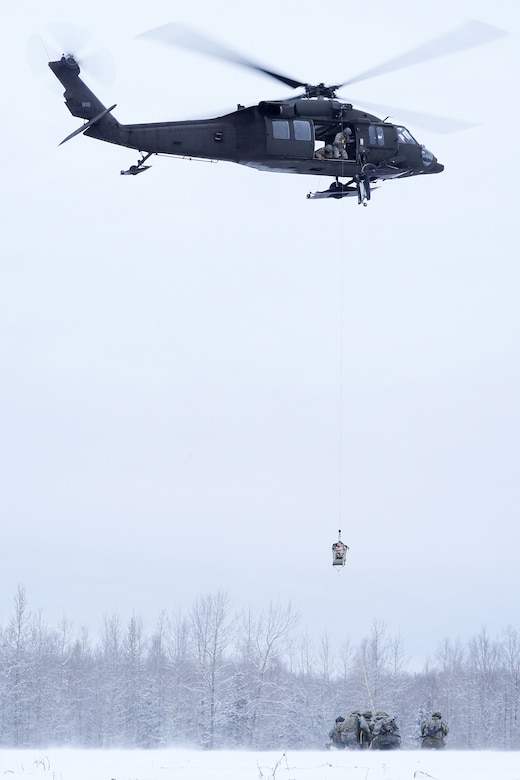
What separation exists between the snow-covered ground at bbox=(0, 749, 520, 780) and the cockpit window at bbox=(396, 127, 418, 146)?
1508 cm

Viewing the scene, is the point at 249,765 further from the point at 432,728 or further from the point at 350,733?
the point at 432,728

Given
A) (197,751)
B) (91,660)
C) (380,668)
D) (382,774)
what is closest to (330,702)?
(380,668)

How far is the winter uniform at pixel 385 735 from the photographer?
86.4 ft

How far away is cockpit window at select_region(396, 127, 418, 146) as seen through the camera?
2987 centimetres

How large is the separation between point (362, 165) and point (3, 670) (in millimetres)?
29944

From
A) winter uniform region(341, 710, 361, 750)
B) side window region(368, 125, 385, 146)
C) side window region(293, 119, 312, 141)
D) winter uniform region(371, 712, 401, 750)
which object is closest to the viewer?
winter uniform region(371, 712, 401, 750)

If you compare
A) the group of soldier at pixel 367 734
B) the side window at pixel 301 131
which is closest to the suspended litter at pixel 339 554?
the group of soldier at pixel 367 734

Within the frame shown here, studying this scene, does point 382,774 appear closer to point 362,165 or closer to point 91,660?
point 362,165

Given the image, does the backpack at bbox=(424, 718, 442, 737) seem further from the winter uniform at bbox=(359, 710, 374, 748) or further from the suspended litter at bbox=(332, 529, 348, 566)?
the suspended litter at bbox=(332, 529, 348, 566)

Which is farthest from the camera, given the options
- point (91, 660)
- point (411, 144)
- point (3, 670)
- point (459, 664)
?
point (459, 664)

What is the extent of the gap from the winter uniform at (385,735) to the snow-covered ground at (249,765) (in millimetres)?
1944


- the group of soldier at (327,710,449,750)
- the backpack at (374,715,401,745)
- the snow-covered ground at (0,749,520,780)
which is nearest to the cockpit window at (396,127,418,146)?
the group of soldier at (327,710,449,750)

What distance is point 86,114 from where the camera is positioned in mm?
27172

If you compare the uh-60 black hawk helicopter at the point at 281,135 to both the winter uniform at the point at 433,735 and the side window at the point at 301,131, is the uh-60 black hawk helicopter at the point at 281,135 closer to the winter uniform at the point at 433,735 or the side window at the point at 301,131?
the side window at the point at 301,131
